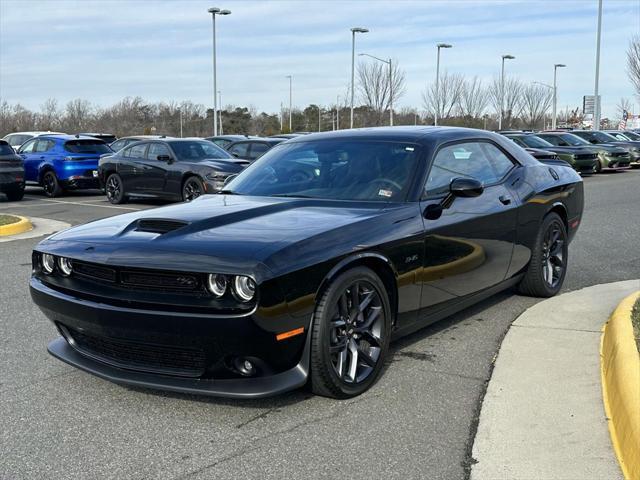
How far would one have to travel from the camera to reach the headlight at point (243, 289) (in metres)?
3.45

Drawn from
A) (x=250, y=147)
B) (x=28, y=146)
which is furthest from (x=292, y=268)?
(x=28, y=146)

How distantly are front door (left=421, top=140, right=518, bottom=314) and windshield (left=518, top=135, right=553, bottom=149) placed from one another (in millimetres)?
18064

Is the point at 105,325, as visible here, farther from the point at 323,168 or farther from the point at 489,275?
the point at 489,275

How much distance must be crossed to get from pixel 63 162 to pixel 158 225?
15202mm

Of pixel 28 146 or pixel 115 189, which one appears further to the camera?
pixel 28 146

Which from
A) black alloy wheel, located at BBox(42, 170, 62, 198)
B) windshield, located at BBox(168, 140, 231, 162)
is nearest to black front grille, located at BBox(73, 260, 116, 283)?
windshield, located at BBox(168, 140, 231, 162)

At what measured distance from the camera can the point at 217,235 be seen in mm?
3830

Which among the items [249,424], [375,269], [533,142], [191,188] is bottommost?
[249,424]

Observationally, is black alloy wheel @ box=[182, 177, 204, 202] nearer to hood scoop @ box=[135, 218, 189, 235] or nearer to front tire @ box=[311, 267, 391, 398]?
hood scoop @ box=[135, 218, 189, 235]

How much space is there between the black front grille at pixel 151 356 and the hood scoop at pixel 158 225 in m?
0.65

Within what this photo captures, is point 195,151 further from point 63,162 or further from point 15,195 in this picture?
point 15,195

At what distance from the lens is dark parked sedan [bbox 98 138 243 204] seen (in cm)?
1462

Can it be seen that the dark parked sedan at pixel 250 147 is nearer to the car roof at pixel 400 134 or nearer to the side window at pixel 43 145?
the side window at pixel 43 145

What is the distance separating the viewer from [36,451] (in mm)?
3398
